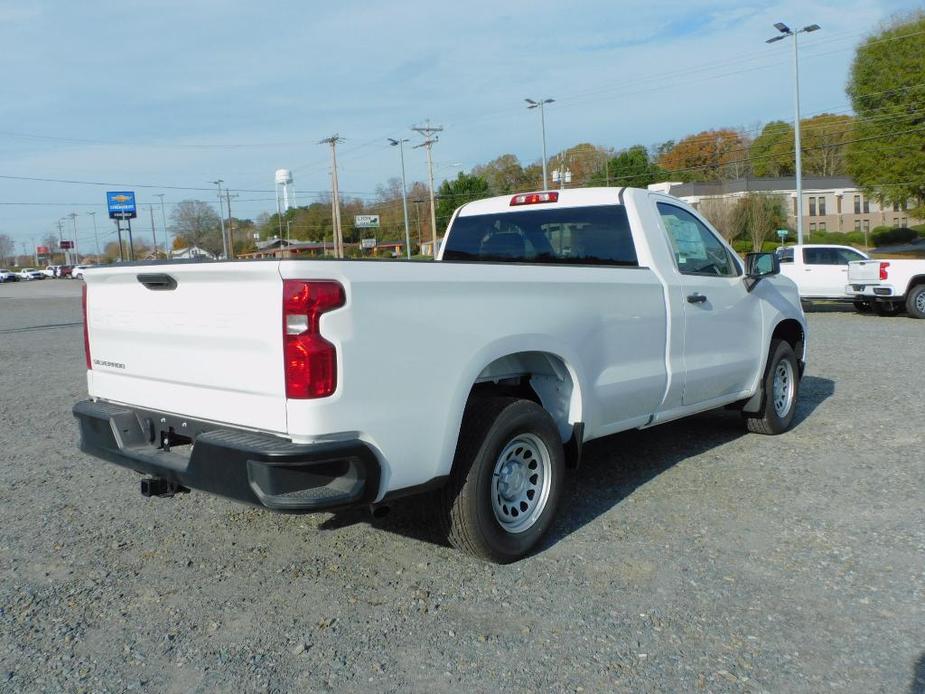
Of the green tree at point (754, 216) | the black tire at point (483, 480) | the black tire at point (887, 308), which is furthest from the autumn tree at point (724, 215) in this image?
the black tire at point (483, 480)

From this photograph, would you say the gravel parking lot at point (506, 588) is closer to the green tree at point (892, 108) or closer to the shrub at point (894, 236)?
the green tree at point (892, 108)

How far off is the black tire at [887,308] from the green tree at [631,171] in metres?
56.8

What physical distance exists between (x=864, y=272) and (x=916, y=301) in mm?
1226

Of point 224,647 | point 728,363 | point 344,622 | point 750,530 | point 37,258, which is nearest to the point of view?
point 224,647

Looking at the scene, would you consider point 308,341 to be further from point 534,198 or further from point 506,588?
point 534,198

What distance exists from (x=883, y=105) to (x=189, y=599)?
1817 inches

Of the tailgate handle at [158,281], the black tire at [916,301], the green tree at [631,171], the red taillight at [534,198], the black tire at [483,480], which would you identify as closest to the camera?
the tailgate handle at [158,281]

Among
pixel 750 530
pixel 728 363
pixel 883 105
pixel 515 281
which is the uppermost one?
pixel 883 105

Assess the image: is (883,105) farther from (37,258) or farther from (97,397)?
(37,258)

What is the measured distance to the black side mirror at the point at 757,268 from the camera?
651 centimetres

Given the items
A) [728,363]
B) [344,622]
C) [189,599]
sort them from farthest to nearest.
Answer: [728,363], [189,599], [344,622]

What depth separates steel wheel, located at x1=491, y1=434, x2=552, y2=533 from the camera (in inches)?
172

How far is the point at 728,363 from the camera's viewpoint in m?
6.24

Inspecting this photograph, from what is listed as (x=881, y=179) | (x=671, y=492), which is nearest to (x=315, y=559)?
(x=671, y=492)
